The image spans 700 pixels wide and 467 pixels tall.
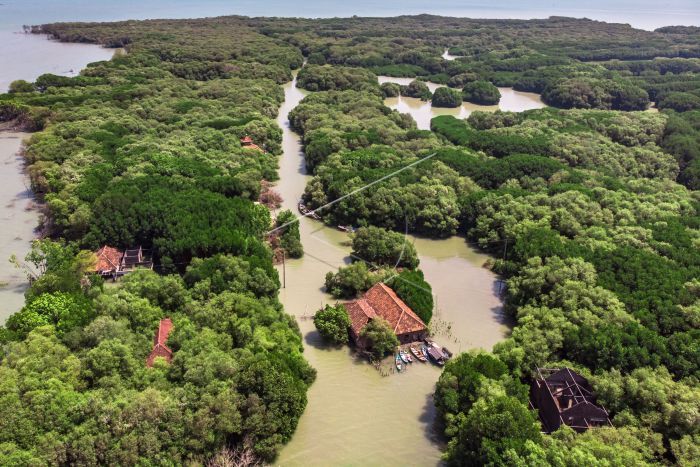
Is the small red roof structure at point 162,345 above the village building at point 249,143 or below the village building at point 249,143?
below

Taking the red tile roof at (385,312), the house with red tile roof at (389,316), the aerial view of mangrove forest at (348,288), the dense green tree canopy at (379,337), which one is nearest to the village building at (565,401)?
the aerial view of mangrove forest at (348,288)

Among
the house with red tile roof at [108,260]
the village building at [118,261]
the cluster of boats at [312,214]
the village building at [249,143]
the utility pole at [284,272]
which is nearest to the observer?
the house with red tile roof at [108,260]

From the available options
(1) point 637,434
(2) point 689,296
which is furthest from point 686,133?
(1) point 637,434

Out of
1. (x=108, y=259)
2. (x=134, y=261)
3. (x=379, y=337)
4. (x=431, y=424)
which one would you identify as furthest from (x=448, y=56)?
(x=431, y=424)

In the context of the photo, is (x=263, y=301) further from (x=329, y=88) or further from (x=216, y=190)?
(x=329, y=88)

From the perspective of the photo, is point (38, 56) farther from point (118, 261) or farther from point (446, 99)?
point (118, 261)

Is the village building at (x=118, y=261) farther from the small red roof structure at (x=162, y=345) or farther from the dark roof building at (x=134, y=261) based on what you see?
the small red roof structure at (x=162, y=345)
